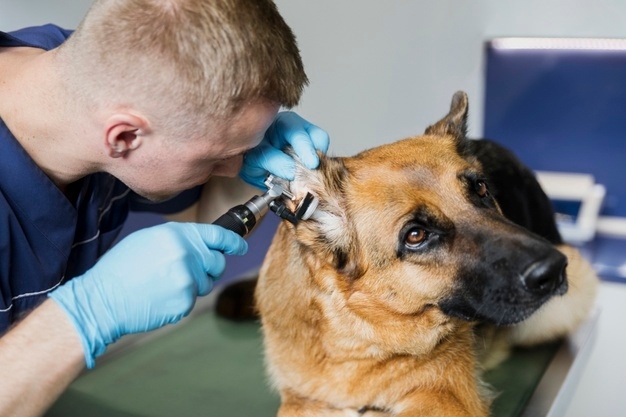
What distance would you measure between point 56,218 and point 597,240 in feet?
6.89

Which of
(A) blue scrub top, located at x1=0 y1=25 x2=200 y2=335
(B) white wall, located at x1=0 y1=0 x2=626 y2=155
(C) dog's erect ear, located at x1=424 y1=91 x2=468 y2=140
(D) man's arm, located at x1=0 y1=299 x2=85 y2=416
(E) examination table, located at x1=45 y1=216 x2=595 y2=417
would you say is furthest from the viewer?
(B) white wall, located at x1=0 y1=0 x2=626 y2=155

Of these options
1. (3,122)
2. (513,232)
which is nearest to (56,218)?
(3,122)

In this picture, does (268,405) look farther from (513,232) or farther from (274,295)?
(513,232)

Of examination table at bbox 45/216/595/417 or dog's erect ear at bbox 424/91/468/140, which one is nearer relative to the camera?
dog's erect ear at bbox 424/91/468/140

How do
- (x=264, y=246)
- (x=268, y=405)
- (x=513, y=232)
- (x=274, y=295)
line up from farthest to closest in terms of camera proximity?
(x=264, y=246), (x=268, y=405), (x=274, y=295), (x=513, y=232)

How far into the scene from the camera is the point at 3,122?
57.4 inches

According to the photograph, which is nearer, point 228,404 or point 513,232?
point 513,232

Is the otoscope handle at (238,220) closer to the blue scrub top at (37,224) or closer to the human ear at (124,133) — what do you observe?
the human ear at (124,133)

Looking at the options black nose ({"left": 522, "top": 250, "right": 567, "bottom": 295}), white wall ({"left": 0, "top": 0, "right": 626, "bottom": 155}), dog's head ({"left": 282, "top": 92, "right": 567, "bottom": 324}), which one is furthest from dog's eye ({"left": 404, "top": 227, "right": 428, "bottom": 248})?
white wall ({"left": 0, "top": 0, "right": 626, "bottom": 155})

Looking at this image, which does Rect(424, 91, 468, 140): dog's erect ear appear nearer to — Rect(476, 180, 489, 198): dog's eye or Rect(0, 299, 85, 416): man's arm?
Rect(476, 180, 489, 198): dog's eye

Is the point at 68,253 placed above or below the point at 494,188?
below

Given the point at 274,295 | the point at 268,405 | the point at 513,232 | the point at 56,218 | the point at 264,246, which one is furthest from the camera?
the point at 264,246

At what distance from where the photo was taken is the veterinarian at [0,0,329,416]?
1232 mm

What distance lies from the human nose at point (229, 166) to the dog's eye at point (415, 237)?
0.38m
